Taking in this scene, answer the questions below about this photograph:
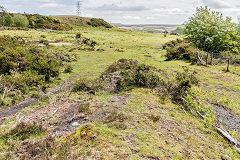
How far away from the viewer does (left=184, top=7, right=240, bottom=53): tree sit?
24969 mm

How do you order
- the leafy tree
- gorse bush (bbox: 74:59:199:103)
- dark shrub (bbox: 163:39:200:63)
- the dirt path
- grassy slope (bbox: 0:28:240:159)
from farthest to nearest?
the leafy tree → dark shrub (bbox: 163:39:200:63) → gorse bush (bbox: 74:59:199:103) → the dirt path → grassy slope (bbox: 0:28:240:159)

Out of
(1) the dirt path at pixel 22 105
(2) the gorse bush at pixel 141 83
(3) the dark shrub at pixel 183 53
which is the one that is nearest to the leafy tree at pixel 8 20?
(3) the dark shrub at pixel 183 53

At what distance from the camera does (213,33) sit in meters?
26.2

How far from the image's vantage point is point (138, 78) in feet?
38.4

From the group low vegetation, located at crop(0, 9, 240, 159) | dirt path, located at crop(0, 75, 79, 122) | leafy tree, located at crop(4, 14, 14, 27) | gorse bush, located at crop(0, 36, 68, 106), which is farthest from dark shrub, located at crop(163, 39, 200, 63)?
leafy tree, located at crop(4, 14, 14, 27)

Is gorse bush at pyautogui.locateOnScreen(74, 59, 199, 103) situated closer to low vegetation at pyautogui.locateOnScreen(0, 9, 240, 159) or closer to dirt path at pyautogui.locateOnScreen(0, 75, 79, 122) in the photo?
low vegetation at pyautogui.locateOnScreen(0, 9, 240, 159)

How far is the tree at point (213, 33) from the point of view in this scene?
81.9ft

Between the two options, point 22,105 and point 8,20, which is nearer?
point 22,105

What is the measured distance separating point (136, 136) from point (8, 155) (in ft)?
13.1

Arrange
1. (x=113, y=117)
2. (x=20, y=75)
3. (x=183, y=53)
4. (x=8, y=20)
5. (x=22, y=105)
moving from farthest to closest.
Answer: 1. (x=8, y=20)
2. (x=183, y=53)
3. (x=20, y=75)
4. (x=22, y=105)
5. (x=113, y=117)

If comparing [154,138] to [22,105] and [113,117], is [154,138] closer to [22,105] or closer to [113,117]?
[113,117]

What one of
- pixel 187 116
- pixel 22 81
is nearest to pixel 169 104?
pixel 187 116

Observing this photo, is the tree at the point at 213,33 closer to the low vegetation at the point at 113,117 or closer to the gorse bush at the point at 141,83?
the low vegetation at the point at 113,117

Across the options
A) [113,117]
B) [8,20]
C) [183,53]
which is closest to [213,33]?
[183,53]
